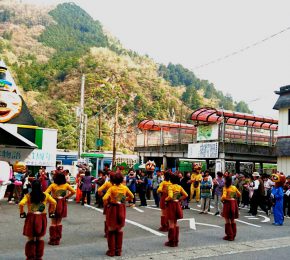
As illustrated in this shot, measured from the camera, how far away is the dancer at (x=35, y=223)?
23.9ft

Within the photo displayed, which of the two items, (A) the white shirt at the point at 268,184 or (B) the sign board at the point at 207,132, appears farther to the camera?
(B) the sign board at the point at 207,132

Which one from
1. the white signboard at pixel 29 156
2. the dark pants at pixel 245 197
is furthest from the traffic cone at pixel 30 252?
the white signboard at pixel 29 156

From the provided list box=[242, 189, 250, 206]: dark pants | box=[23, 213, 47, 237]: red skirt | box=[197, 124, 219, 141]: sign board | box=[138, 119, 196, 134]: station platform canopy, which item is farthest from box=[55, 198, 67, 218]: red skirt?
box=[138, 119, 196, 134]: station platform canopy

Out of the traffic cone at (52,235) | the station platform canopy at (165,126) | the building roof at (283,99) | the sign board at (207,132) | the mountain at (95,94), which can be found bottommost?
the traffic cone at (52,235)

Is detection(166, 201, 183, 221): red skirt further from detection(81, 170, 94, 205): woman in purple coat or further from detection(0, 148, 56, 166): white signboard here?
detection(0, 148, 56, 166): white signboard

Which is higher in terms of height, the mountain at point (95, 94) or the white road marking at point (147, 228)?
the mountain at point (95, 94)

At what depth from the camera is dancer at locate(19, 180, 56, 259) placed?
7297 mm

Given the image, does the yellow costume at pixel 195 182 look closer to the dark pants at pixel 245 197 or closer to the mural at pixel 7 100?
the dark pants at pixel 245 197

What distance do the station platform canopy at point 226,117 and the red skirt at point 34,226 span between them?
687 inches

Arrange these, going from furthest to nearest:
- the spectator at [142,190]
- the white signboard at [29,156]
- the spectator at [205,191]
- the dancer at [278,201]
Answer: the white signboard at [29,156]
the spectator at [142,190]
the spectator at [205,191]
the dancer at [278,201]

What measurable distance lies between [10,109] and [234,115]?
1358 centimetres

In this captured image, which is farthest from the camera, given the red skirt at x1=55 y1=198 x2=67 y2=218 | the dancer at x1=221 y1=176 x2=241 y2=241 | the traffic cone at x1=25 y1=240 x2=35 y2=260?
the dancer at x1=221 y1=176 x2=241 y2=241

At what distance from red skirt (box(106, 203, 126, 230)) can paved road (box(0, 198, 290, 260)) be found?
625 mm

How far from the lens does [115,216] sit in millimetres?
8289
